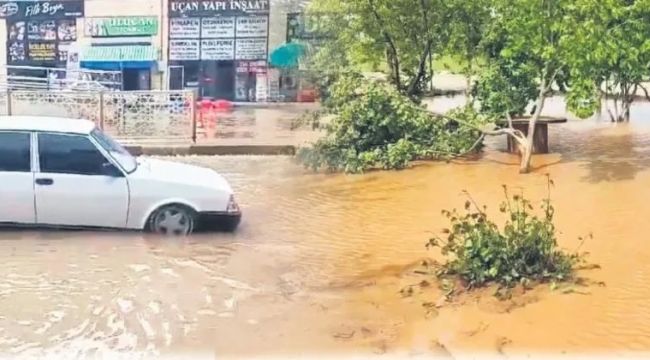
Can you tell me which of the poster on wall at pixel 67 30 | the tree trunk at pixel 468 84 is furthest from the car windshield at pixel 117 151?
the tree trunk at pixel 468 84

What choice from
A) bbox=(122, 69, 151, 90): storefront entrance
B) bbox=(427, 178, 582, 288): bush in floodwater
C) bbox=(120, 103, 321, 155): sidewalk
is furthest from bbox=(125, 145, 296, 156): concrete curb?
bbox=(427, 178, 582, 288): bush in floodwater

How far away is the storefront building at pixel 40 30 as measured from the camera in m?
4.61

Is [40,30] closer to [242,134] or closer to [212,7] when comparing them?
[212,7]

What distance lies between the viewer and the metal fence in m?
4.65

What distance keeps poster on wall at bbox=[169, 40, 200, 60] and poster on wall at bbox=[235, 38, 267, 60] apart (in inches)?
8.1

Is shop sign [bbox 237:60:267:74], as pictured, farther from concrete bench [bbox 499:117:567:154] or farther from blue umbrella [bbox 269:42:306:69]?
concrete bench [bbox 499:117:567:154]

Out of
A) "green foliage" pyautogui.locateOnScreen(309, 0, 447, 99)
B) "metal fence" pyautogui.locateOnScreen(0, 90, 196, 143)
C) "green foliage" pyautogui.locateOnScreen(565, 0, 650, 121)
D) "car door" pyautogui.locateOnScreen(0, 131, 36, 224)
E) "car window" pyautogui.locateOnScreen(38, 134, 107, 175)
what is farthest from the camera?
"green foliage" pyautogui.locateOnScreen(565, 0, 650, 121)

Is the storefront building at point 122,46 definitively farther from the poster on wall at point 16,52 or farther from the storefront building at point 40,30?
the poster on wall at point 16,52

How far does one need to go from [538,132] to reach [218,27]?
2079 millimetres

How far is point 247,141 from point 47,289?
126 centimetres

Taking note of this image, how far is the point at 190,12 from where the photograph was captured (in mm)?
4738

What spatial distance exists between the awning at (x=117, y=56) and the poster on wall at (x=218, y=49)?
0.81 ft

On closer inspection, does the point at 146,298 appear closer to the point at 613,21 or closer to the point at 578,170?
the point at 578,170

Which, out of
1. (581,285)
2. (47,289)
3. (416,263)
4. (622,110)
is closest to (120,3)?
(47,289)
